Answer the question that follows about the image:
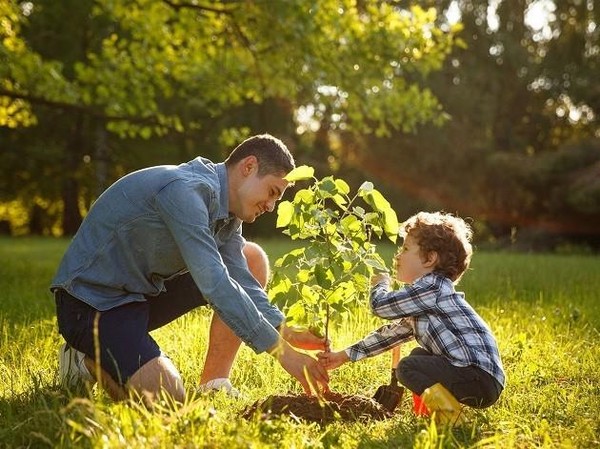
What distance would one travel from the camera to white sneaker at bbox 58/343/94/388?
12.2 ft

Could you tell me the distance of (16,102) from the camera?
12.8 metres

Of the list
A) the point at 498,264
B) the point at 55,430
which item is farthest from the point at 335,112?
the point at 55,430

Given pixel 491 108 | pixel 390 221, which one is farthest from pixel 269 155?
pixel 491 108

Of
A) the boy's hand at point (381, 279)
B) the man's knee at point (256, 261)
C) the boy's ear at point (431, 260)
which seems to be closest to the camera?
the boy's ear at point (431, 260)

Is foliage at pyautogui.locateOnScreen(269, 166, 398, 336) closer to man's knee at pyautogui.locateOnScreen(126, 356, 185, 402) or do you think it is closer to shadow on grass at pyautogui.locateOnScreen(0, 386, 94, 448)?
man's knee at pyautogui.locateOnScreen(126, 356, 185, 402)

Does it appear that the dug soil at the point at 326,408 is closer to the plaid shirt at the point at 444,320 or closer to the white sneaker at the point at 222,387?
the white sneaker at the point at 222,387

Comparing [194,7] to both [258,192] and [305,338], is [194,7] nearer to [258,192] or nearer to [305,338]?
[258,192]

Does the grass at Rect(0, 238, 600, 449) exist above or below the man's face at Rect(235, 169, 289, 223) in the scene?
below

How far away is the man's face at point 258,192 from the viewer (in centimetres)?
354

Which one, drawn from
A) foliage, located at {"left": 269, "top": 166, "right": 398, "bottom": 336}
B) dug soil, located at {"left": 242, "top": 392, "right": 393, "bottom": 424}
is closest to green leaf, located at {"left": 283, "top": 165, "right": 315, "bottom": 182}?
foliage, located at {"left": 269, "top": 166, "right": 398, "bottom": 336}

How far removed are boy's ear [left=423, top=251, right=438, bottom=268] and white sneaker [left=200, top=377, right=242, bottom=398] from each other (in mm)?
1127

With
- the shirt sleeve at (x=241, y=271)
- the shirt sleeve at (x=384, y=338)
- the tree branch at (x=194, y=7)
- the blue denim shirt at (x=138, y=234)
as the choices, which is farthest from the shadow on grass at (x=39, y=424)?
the tree branch at (x=194, y=7)

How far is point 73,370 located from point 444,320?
1.82 m

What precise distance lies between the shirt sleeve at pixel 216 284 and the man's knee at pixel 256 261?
1.10 meters
